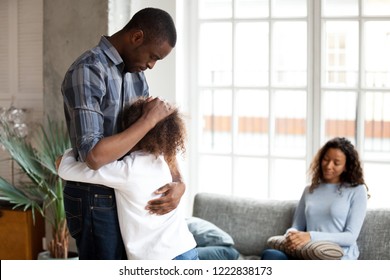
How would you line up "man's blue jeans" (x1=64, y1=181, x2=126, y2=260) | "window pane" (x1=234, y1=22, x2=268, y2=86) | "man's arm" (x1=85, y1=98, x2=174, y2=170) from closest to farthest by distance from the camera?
"man's arm" (x1=85, y1=98, x2=174, y2=170), "man's blue jeans" (x1=64, y1=181, x2=126, y2=260), "window pane" (x1=234, y1=22, x2=268, y2=86)

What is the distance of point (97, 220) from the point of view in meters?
1.89

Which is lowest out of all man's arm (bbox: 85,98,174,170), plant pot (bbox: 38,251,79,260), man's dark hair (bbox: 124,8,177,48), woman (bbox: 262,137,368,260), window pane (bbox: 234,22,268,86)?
plant pot (bbox: 38,251,79,260)

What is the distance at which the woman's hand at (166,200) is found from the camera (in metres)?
1.89

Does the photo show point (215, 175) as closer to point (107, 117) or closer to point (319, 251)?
point (319, 251)

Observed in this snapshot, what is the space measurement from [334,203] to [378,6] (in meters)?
1.25

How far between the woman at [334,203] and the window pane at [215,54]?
107cm

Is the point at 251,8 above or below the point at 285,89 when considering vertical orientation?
above

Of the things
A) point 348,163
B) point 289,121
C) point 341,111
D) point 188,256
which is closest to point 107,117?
point 188,256

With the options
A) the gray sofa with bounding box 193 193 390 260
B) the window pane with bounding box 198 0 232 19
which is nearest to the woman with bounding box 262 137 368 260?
the gray sofa with bounding box 193 193 390 260

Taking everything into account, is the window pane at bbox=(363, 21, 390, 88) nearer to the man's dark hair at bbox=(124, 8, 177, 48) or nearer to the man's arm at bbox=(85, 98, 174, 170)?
the man's dark hair at bbox=(124, 8, 177, 48)

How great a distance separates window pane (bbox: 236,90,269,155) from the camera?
4234 mm

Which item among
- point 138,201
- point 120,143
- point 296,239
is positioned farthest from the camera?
point 296,239

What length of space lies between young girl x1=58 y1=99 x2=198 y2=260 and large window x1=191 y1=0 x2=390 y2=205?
2247mm

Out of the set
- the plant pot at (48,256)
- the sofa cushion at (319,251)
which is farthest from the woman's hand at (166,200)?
the plant pot at (48,256)
